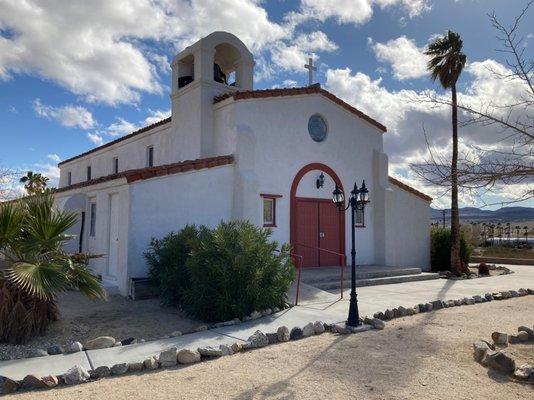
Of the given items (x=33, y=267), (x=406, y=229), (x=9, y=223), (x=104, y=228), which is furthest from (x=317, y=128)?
(x=33, y=267)

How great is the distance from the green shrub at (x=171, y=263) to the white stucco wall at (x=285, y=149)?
9.92ft

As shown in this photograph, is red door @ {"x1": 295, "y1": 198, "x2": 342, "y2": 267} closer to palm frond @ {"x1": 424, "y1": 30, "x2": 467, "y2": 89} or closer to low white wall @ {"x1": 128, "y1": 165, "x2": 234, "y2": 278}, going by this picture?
low white wall @ {"x1": 128, "y1": 165, "x2": 234, "y2": 278}

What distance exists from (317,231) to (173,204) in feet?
18.4

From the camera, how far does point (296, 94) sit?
50.0 feet

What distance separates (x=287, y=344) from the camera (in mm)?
7363

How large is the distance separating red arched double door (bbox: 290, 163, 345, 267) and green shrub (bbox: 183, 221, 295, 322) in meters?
5.66

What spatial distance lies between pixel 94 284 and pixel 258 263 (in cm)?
300

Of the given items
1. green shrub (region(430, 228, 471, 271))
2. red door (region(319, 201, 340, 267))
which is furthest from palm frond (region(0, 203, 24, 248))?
A: green shrub (region(430, 228, 471, 271))

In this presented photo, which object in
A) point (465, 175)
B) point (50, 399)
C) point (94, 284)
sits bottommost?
point (50, 399)

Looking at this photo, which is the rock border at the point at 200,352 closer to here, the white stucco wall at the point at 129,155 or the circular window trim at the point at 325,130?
the circular window trim at the point at 325,130

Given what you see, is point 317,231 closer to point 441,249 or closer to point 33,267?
point 441,249

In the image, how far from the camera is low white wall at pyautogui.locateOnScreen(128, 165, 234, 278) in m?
11.4

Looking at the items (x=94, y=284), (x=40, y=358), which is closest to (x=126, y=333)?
(x=94, y=284)

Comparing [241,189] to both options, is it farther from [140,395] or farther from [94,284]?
[140,395]
